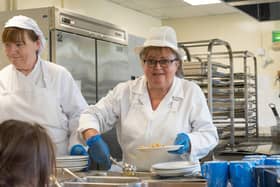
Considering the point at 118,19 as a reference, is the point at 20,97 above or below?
below

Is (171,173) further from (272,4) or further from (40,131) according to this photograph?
(272,4)

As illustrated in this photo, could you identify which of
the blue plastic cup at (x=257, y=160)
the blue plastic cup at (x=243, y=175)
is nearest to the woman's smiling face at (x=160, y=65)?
the blue plastic cup at (x=257, y=160)

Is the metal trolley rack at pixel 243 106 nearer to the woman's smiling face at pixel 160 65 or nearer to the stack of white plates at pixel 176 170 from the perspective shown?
the woman's smiling face at pixel 160 65

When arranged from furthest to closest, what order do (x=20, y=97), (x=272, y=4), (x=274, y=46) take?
(x=274, y=46)
(x=272, y=4)
(x=20, y=97)

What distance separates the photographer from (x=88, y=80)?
3775 millimetres

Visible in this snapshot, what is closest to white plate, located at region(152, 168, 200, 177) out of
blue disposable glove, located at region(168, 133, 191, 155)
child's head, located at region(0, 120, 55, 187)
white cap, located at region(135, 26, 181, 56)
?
blue disposable glove, located at region(168, 133, 191, 155)

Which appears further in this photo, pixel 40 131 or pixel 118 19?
pixel 118 19

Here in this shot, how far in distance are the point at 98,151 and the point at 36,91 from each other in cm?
51

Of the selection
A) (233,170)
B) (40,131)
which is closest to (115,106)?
(233,170)

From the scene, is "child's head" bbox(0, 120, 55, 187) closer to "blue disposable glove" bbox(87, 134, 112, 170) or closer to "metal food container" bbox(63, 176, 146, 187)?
"metal food container" bbox(63, 176, 146, 187)

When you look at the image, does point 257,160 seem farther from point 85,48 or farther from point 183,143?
point 85,48

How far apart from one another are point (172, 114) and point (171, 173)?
428 mm

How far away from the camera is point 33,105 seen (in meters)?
2.29

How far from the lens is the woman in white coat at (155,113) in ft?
6.81
